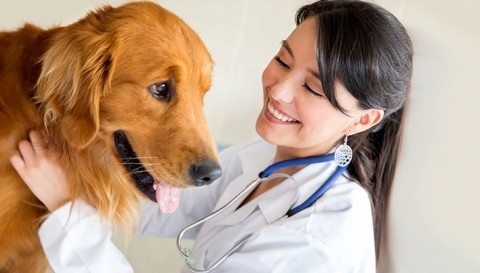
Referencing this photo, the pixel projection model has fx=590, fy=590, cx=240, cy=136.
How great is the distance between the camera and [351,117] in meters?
1.62

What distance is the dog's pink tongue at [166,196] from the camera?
1.58 m

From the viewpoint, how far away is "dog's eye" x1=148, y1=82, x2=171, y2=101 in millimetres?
1470

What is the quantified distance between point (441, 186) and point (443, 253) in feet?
0.56

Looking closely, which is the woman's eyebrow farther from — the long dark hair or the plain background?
the plain background

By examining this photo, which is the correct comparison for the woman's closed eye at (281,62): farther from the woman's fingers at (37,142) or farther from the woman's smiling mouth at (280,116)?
the woman's fingers at (37,142)

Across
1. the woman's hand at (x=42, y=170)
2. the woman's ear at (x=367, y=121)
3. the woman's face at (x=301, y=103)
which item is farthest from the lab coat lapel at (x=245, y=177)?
the woman's hand at (x=42, y=170)

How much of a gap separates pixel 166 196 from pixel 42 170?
13.0 inches

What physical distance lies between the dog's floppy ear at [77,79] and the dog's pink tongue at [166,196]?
249 millimetres

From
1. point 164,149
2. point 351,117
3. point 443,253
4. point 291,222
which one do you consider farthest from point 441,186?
point 164,149

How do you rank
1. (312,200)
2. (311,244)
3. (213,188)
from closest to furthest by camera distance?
(311,244) → (312,200) → (213,188)

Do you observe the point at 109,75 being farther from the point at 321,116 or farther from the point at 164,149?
the point at 321,116

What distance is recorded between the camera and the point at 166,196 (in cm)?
160

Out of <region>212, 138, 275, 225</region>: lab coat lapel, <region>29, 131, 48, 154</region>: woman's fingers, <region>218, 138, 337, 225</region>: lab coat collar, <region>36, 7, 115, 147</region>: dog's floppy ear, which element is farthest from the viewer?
<region>212, 138, 275, 225</region>: lab coat lapel

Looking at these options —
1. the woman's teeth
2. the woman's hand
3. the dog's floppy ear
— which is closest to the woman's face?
the woman's teeth
